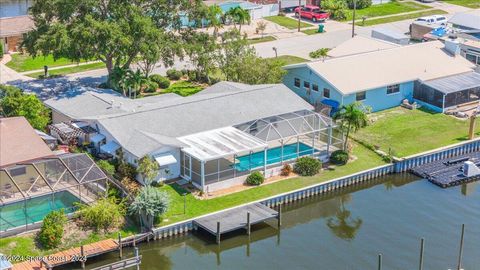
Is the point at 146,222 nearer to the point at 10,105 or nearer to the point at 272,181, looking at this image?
the point at 272,181

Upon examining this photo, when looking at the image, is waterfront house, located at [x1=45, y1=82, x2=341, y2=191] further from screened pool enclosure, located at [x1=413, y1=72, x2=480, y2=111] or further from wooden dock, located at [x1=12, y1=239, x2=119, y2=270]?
screened pool enclosure, located at [x1=413, y1=72, x2=480, y2=111]

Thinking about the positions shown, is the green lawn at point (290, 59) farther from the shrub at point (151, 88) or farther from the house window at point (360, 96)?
the shrub at point (151, 88)

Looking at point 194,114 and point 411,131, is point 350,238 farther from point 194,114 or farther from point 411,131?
point 411,131

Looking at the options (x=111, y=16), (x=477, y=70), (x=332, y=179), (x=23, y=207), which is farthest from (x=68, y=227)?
(x=477, y=70)

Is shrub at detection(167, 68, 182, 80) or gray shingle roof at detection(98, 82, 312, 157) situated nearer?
Answer: gray shingle roof at detection(98, 82, 312, 157)

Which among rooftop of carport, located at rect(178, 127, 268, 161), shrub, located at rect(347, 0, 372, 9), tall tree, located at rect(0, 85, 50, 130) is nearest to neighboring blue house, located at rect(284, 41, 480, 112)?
rooftop of carport, located at rect(178, 127, 268, 161)

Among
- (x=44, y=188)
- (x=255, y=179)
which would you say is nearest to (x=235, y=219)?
(x=255, y=179)

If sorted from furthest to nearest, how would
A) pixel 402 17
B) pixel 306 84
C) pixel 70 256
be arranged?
pixel 402 17
pixel 306 84
pixel 70 256
